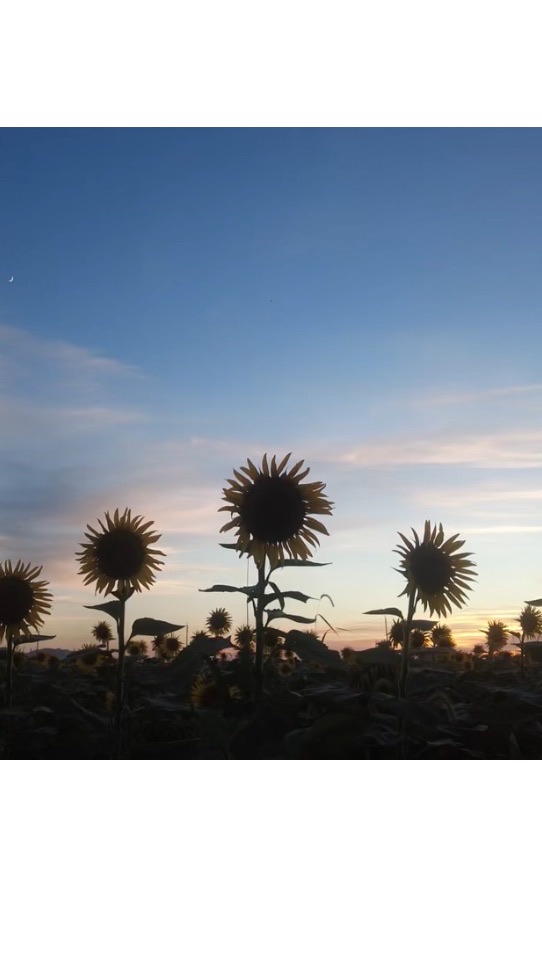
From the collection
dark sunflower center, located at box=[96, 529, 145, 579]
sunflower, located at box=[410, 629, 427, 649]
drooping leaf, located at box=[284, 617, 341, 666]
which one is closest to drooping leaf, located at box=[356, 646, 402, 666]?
drooping leaf, located at box=[284, 617, 341, 666]

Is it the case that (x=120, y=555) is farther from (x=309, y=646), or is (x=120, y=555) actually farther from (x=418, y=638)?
(x=418, y=638)

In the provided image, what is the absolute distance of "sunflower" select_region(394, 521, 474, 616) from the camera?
165 inches

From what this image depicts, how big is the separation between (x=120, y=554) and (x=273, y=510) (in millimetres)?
1149

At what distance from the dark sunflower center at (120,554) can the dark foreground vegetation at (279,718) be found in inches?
28.3

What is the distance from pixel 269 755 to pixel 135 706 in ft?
6.44

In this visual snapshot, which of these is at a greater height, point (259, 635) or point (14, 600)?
point (14, 600)

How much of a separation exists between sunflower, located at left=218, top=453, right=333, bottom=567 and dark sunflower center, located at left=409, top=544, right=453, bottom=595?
19.3 inches

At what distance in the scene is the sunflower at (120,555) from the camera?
4.96 m

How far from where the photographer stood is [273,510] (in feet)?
14.0

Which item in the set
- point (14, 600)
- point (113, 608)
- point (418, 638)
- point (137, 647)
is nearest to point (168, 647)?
point (137, 647)

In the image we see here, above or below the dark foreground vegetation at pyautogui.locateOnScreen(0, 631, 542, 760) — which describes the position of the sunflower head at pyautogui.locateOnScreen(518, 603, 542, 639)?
above

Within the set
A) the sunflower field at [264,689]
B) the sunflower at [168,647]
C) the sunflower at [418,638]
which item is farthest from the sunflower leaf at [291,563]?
the sunflower at [168,647]

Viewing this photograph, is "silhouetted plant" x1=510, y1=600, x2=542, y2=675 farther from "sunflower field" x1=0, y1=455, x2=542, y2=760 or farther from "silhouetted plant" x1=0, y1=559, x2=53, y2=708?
"silhouetted plant" x1=0, y1=559, x2=53, y2=708

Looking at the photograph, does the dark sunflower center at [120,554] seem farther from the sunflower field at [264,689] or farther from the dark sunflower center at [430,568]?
the dark sunflower center at [430,568]
